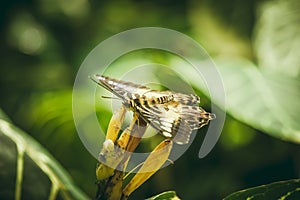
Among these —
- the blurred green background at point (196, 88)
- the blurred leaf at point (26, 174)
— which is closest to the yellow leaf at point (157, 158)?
the blurred leaf at point (26, 174)

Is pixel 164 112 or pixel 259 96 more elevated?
pixel 164 112

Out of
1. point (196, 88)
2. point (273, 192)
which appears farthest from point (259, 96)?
point (273, 192)

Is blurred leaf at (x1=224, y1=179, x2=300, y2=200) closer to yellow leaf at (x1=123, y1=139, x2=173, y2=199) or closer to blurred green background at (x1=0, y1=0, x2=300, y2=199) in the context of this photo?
yellow leaf at (x1=123, y1=139, x2=173, y2=199)

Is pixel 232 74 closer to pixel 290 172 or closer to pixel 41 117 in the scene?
pixel 290 172

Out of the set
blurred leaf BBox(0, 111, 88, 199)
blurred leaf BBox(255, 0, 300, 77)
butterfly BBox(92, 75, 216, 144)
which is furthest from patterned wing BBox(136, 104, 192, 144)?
blurred leaf BBox(255, 0, 300, 77)

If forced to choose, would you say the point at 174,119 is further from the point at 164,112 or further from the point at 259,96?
the point at 259,96

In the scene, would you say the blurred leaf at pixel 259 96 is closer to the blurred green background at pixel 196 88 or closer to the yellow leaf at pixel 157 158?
the blurred green background at pixel 196 88

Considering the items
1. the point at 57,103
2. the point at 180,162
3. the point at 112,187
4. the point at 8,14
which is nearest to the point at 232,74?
the point at 180,162
